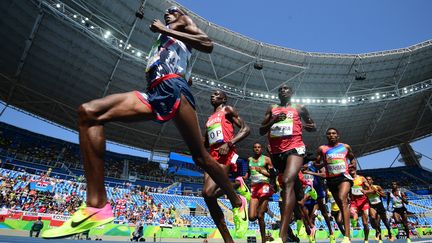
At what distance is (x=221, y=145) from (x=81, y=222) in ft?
9.57

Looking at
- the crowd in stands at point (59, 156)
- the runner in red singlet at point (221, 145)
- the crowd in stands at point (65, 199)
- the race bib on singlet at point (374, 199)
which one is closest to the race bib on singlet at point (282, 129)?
the runner in red singlet at point (221, 145)

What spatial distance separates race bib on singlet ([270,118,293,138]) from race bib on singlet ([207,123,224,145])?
899 millimetres

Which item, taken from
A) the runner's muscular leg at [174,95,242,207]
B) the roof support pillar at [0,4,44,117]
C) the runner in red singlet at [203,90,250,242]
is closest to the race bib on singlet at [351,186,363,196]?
the runner in red singlet at [203,90,250,242]

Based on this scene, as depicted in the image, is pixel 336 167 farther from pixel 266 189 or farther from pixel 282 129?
pixel 282 129

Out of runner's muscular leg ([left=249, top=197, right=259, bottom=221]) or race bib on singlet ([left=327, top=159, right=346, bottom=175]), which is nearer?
race bib on singlet ([left=327, top=159, right=346, bottom=175])

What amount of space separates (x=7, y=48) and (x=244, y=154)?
1099 inches

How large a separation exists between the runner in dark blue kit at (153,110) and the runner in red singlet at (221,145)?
1148 millimetres

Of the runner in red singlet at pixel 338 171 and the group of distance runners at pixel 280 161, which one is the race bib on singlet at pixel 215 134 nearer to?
the group of distance runners at pixel 280 161

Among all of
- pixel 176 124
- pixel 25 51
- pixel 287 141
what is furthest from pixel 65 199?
pixel 176 124

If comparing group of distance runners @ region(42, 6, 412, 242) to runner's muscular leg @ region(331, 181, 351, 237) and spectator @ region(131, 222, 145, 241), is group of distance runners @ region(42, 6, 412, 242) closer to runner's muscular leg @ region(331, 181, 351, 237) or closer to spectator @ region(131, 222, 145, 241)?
runner's muscular leg @ region(331, 181, 351, 237)

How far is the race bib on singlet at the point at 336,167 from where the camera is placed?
6.20 metres

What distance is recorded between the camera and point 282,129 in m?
4.97

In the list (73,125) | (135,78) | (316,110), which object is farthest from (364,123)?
(73,125)

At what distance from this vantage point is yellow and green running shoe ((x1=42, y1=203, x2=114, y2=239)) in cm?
242
